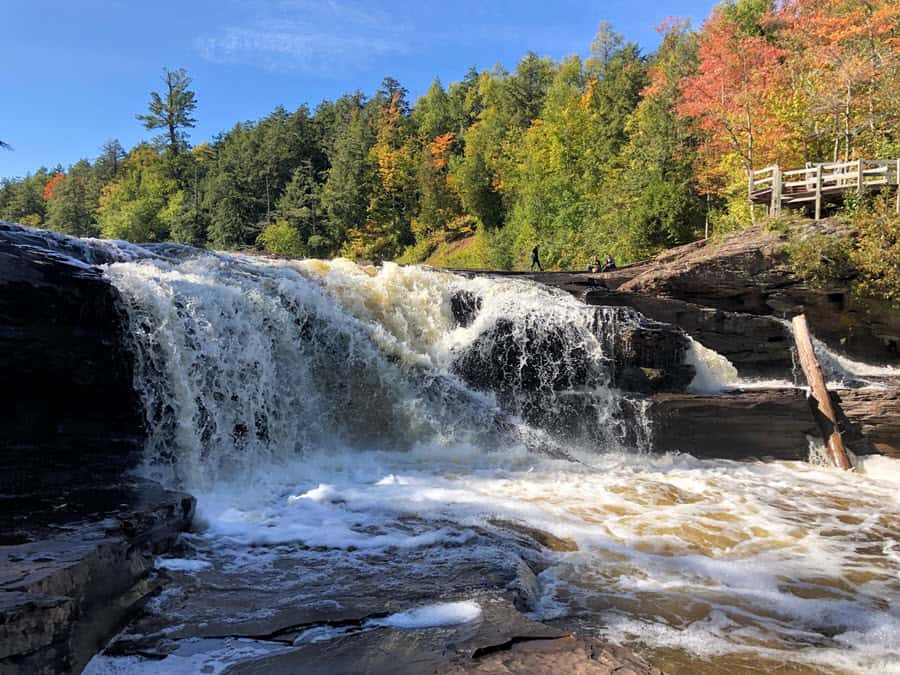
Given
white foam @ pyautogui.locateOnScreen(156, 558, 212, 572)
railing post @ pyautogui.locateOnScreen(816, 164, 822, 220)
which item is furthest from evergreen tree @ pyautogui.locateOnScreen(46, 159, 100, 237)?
white foam @ pyautogui.locateOnScreen(156, 558, 212, 572)

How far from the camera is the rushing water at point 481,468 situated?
475 cm

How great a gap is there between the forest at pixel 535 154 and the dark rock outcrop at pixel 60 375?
17.7 m

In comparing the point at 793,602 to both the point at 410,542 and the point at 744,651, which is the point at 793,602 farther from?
the point at 410,542

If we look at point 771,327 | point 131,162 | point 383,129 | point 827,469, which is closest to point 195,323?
point 827,469

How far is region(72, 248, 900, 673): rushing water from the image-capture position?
15.6ft

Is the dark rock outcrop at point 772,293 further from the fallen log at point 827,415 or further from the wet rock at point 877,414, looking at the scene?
the wet rock at point 877,414

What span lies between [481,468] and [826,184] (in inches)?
615

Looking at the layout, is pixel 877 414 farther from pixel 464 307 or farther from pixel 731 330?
pixel 464 307

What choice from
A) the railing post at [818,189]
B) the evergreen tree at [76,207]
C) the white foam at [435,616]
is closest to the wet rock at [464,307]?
the white foam at [435,616]

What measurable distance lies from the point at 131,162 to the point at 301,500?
6499cm

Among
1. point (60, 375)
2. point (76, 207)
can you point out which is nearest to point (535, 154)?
point (60, 375)

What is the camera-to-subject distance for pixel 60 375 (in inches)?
298

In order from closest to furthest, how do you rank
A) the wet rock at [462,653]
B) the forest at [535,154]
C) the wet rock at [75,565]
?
the wet rock at [75,565]
the wet rock at [462,653]
the forest at [535,154]

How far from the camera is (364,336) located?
1100 centimetres
